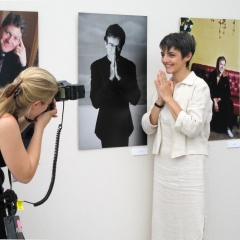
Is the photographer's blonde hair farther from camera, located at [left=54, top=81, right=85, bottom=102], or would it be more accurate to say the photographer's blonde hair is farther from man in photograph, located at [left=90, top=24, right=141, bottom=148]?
man in photograph, located at [left=90, top=24, right=141, bottom=148]

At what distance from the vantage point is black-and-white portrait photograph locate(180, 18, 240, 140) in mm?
2811

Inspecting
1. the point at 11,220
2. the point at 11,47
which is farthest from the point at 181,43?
the point at 11,220

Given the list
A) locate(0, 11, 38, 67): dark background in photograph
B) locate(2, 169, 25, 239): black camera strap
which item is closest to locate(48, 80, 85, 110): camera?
locate(2, 169, 25, 239): black camera strap

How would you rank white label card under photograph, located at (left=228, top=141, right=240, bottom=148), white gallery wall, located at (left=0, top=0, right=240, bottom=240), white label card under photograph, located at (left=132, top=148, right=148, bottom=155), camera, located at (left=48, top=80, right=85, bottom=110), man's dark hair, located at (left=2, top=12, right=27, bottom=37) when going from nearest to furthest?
camera, located at (left=48, top=80, right=85, bottom=110) < man's dark hair, located at (left=2, top=12, right=27, bottom=37) < white gallery wall, located at (left=0, top=0, right=240, bottom=240) < white label card under photograph, located at (left=132, top=148, right=148, bottom=155) < white label card under photograph, located at (left=228, top=141, right=240, bottom=148)

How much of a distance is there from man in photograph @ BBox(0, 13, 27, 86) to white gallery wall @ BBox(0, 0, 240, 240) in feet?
0.29

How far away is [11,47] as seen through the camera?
7.76ft

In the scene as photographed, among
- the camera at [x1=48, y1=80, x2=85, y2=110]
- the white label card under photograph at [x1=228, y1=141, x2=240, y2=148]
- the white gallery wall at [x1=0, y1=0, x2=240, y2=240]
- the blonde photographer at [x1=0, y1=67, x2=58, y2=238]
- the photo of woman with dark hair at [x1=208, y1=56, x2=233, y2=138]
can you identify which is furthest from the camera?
the white label card under photograph at [x1=228, y1=141, x2=240, y2=148]

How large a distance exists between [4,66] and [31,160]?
2.68ft

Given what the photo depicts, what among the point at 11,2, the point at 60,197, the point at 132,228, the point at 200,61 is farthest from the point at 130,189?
the point at 11,2

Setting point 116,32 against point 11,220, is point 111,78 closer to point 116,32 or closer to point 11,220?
point 116,32

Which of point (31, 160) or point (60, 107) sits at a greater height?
point (60, 107)

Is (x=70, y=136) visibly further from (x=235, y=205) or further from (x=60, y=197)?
(x=235, y=205)

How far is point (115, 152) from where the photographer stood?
106 inches

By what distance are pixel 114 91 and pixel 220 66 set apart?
77 centimetres
